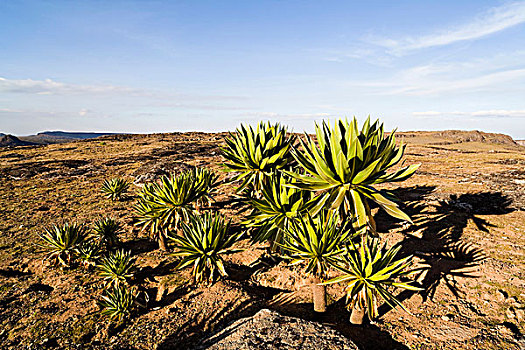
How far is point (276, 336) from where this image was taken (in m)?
2.98

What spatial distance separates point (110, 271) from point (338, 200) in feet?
14.0

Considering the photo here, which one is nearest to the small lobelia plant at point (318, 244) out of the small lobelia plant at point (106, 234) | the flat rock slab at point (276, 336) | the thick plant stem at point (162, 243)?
the flat rock slab at point (276, 336)

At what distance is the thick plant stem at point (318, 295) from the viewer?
13.5ft

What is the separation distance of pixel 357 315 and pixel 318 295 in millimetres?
588

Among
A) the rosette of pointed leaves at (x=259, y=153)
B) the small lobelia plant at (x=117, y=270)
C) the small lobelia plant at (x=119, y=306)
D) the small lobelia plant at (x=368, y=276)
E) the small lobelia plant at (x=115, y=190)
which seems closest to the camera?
the small lobelia plant at (x=368, y=276)

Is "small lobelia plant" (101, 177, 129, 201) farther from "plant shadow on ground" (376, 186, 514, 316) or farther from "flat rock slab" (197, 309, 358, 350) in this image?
"plant shadow on ground" (376, 186, 514, 316)

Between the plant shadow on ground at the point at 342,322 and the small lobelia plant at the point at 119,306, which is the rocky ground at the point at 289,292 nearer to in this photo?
the plant shadow on ground at the point at 342,322

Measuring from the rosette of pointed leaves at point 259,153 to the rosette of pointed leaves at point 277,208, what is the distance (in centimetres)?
39

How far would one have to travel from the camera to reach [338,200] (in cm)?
371

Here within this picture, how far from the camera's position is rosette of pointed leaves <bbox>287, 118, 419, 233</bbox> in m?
3.63

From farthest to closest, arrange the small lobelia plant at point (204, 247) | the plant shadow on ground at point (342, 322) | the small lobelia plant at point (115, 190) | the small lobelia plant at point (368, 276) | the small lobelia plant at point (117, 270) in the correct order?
the small lobelia plant at point (115, 190) → the small lobelia plant at point (117, 270) → the small lobelia plant at point (204, 247) → the plant shadow on ground at point (342, 322) → the small lobelia plant at point (368, 276)

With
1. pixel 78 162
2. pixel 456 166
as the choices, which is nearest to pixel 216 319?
pixel 456 166

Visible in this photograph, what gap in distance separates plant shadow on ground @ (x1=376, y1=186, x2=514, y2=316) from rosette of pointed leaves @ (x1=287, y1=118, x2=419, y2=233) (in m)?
1.69

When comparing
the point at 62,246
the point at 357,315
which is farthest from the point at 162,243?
the point at 357,315
